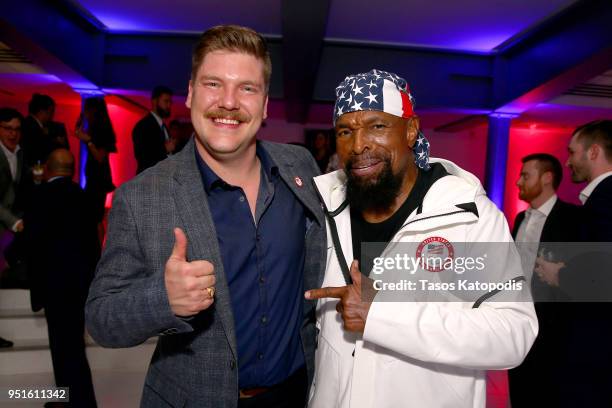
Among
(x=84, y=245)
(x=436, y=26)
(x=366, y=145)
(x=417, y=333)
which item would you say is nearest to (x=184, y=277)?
(x=417, y=333)

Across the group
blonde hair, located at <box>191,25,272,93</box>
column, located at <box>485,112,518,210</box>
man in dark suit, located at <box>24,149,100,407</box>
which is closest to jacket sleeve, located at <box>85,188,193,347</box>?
blonde hair, located at <box>191,25,272,93</box>

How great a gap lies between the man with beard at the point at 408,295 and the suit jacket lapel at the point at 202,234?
11.1 inches

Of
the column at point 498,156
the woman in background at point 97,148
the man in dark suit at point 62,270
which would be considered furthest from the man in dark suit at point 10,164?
the column at point 498,156

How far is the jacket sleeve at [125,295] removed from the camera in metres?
1.30

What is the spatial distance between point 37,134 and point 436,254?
4467 millimetres

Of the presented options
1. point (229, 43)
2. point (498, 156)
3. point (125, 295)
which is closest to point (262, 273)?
point (125, 295)

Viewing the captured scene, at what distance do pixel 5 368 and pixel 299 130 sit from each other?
948 centimetres

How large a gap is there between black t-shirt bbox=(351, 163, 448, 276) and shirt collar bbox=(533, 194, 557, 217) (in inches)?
97.9

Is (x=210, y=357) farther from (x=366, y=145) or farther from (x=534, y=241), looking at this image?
(x=534, y=241)

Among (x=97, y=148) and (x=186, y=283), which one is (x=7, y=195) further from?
(x=186, y=283)

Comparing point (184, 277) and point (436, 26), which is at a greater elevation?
point (436, 26)

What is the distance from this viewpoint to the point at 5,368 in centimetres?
420

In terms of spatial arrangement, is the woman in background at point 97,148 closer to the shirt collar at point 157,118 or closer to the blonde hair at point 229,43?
the shirt collar at point 157,118

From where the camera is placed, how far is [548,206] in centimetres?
387
